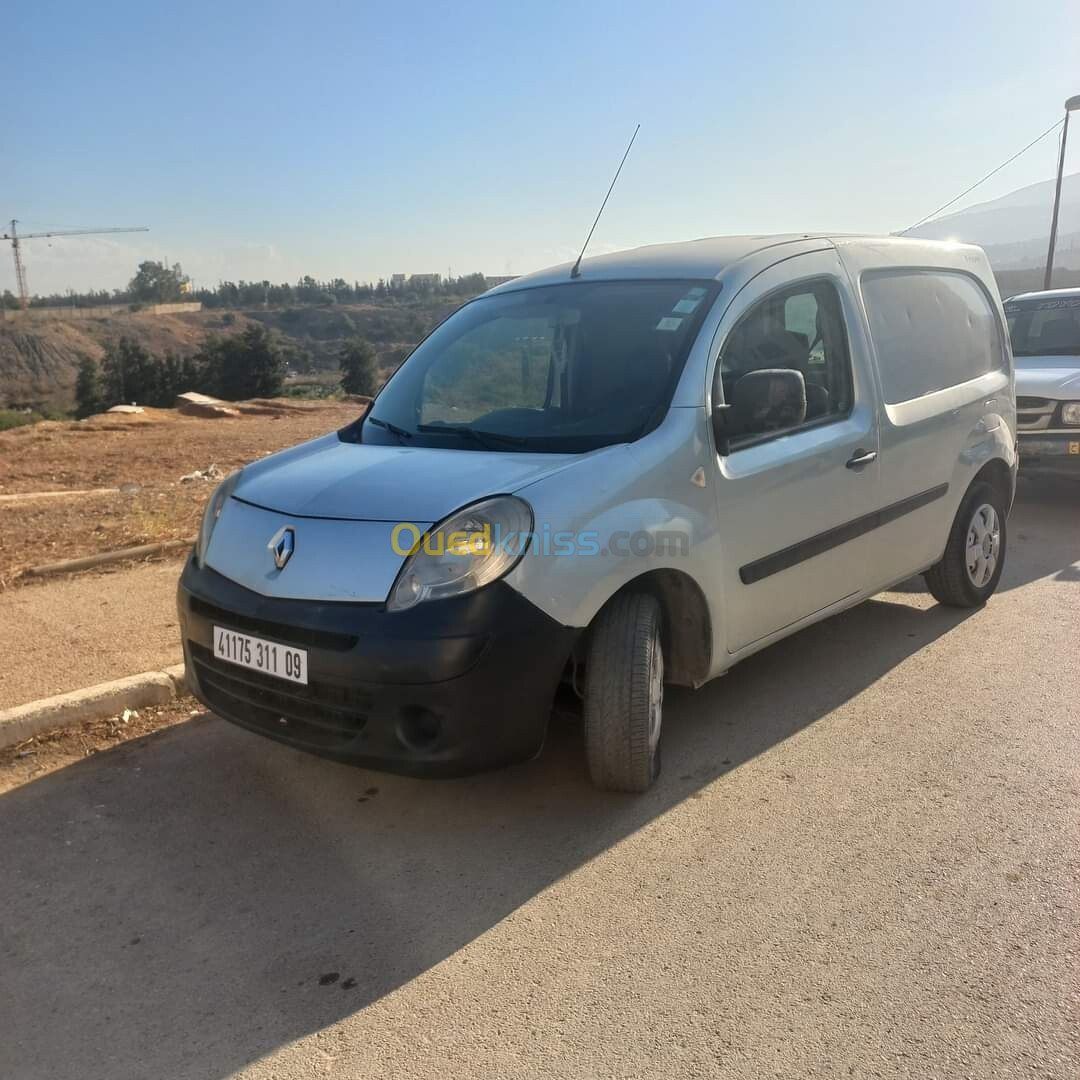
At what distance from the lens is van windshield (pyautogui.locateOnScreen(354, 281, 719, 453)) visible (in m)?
3.61

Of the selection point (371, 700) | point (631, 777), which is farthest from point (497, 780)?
point (371, 700)

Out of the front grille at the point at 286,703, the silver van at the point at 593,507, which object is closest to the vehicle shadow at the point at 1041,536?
the silver van at the point at 593,507

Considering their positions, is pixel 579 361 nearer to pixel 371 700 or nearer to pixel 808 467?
pixel 808 467

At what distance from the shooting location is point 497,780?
3.68 meters

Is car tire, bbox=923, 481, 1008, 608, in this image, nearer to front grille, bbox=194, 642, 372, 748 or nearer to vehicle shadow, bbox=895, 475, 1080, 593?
vehicle shadow, bbox=895, 475, 1080, 593

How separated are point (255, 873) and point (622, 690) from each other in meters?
1.31

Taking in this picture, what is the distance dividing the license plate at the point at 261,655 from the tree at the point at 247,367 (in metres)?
50.0

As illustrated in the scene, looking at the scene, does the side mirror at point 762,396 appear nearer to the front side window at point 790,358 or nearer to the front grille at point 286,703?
the front side window at point 790,358

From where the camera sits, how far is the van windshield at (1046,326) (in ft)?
29.1

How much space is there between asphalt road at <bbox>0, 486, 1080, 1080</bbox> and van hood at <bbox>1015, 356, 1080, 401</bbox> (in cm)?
431

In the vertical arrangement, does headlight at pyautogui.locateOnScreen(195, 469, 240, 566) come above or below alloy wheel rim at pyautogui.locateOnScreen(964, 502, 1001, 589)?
above

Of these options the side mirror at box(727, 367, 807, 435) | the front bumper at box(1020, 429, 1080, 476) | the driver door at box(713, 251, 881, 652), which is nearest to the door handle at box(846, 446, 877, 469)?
the driver door at box(713, 251, 881, 652)

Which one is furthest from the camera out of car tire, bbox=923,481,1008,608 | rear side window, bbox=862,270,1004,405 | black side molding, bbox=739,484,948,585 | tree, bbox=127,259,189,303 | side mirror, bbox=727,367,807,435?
tree, bbox=127,259,189,303

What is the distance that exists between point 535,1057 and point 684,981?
460mm
